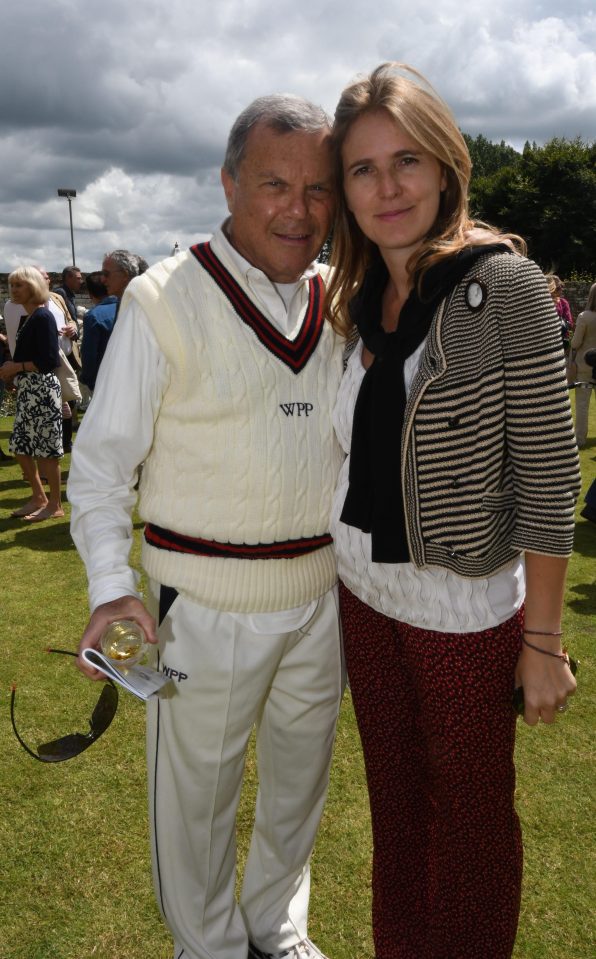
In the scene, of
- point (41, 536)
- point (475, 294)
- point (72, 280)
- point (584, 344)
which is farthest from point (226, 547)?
point (72, 280)

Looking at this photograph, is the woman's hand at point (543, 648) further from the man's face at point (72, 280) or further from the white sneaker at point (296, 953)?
the man's face at point (72, 280)

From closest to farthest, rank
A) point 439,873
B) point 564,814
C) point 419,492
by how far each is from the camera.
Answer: point 419,492 → point 439,873 → point 564,814

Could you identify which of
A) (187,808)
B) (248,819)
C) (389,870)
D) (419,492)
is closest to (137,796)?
(248,819)

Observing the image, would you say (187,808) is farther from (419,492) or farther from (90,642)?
(419,492)

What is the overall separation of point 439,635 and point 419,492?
315 millimetres

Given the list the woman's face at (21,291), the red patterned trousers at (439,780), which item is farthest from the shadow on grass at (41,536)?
the red patterned trousers at (439,780)

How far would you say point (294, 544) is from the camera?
1.85 meters

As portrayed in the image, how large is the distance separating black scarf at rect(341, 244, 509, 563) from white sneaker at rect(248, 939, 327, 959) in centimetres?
119

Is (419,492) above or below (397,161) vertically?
below

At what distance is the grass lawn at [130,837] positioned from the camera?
7.26ft

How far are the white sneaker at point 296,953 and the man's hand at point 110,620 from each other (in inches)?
41.3

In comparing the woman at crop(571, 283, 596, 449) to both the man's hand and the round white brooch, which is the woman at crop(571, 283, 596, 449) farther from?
the man's hand

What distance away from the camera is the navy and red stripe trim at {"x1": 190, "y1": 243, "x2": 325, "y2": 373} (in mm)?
1788

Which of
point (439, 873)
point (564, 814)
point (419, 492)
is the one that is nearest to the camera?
point (419, 492)
